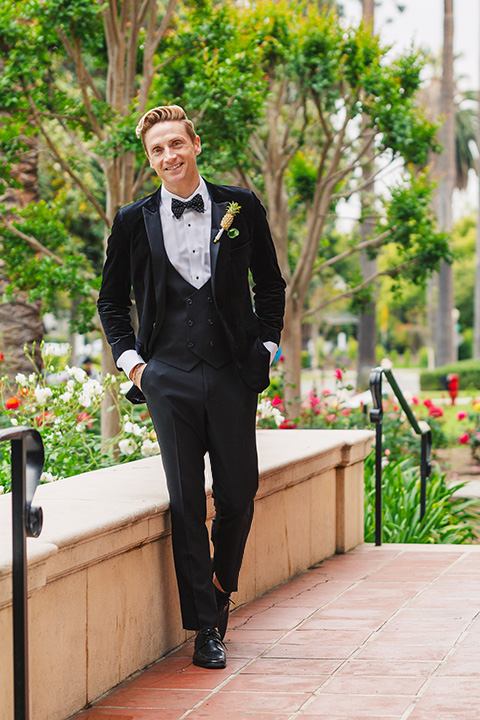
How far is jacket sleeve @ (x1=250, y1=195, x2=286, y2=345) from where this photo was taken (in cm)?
391

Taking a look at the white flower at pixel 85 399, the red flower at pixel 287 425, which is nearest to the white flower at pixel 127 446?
the white flower at pixel 85 399

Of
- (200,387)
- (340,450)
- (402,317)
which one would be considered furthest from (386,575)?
(402,317)

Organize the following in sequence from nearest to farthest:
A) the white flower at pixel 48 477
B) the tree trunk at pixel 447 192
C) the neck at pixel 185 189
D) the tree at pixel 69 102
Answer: the neck at pixel 185 189, the white flower at pixel 48 477, the tree at pixel 69 102, the tree trunk at pixel 447 192

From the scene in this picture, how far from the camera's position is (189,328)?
12.0 feet

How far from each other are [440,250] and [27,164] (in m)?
4.41

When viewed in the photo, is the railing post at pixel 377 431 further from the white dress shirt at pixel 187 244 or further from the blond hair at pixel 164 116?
the blond hair at pixel 164 116

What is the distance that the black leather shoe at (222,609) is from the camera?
3.90 m

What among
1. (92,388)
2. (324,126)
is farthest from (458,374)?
(92,388)

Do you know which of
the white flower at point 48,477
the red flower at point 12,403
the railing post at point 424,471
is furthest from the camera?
the railing post at point 424,471

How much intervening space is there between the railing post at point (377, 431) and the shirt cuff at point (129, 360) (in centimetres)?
238

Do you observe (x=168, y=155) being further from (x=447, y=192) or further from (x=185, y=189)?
(x=447, y=192)

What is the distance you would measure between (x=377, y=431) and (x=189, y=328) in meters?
2.86

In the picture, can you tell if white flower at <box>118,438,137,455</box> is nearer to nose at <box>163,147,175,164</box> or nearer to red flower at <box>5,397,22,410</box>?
red flower at <box>5,397,22,410</box>

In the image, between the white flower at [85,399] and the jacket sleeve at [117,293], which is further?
the white flower at [85,399]
